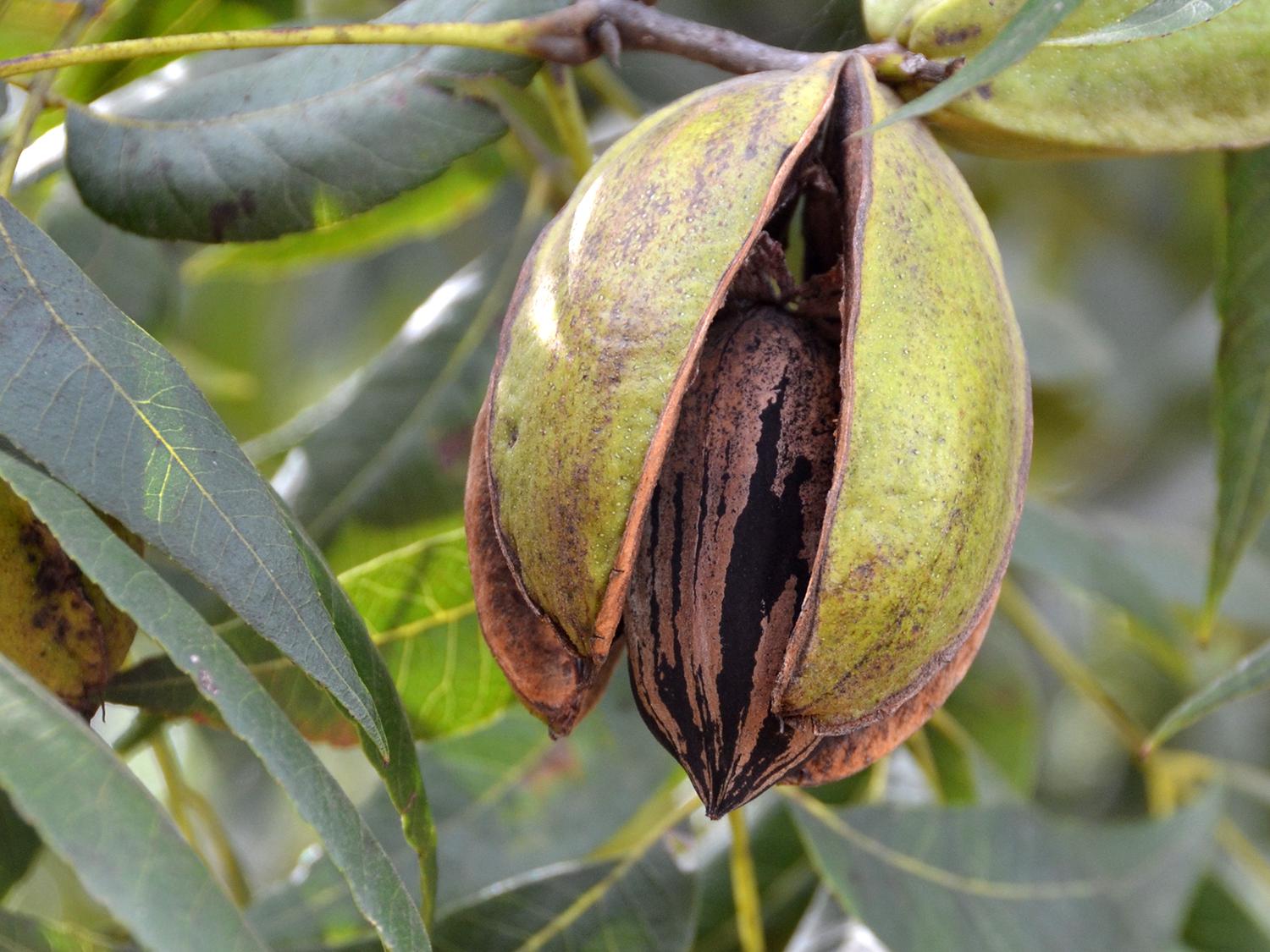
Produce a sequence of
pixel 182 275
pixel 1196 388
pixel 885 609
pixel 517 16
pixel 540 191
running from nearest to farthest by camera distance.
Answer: pixel 885 609 → pixel 517 16 → pixel 540 191 → pixel 182 275 → pixel 1196 388

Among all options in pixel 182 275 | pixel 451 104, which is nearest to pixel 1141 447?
pixel 182 275

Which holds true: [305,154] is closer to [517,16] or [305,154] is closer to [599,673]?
[517,16]

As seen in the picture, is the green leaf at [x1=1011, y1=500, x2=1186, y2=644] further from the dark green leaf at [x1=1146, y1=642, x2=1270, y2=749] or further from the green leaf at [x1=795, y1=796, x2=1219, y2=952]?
the dark green leaf at [x1=1146, y1=642, x2=1270, y2=749]

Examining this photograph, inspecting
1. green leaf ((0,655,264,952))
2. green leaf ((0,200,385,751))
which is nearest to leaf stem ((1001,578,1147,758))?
green leaf ((0,200,385,751))

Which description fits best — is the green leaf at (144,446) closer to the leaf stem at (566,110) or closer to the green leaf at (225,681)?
the green leaf at (225,681)

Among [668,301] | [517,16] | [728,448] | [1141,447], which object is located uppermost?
[517,16]

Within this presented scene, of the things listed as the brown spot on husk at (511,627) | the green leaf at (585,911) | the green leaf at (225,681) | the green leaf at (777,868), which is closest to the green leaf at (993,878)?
the green leaf at (585,911)
